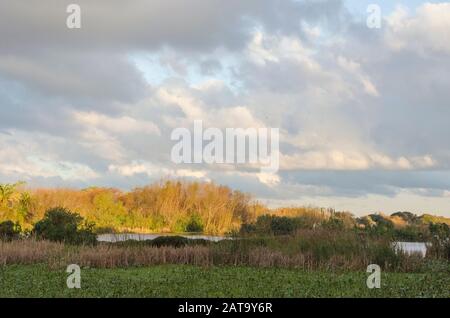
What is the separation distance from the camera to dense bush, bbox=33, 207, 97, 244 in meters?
21.9

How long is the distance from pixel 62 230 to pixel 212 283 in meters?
11.4

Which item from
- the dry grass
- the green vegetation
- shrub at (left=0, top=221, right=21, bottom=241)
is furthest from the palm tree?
the dry grass

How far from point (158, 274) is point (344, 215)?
836 inches

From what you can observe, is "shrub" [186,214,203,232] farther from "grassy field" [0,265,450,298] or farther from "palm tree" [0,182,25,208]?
"grassy field" [0,265,450,298]

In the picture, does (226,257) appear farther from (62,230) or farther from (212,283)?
(62,230)

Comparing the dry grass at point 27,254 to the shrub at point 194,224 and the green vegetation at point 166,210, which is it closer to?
the green vegetation at point 166,210

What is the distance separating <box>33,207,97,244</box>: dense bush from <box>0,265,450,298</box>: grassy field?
20.7ft

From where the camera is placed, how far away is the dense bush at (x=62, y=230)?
21.9 m

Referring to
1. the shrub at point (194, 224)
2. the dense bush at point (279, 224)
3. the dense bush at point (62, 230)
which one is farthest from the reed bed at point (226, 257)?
the shrub at point (194, 224)

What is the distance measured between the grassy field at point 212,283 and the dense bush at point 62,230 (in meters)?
6.30
